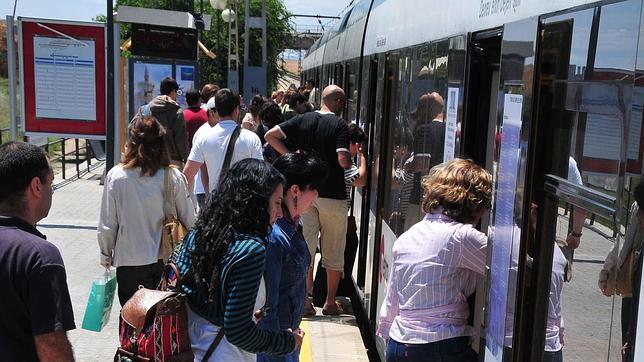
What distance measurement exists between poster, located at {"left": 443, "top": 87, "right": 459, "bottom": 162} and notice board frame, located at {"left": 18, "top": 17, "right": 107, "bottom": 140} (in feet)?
26.4

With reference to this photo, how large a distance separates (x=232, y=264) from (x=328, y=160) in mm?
3908

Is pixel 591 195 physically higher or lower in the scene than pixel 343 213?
higher

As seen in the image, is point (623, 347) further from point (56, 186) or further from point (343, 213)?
point (56, 186)

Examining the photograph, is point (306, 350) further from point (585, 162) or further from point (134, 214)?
point (585, 162)

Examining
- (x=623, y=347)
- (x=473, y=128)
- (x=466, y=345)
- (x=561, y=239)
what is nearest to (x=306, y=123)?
(x=473, y=128)

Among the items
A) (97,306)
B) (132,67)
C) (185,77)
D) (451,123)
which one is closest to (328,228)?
(97,306)

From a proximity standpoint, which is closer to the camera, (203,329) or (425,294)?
(203,329)

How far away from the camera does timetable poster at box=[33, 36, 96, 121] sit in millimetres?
10859

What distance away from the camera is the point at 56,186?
14.9 meters

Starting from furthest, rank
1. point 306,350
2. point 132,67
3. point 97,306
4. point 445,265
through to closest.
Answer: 1. point 132,67
2. point 306,350
3. point 97,306
4. point 445,265

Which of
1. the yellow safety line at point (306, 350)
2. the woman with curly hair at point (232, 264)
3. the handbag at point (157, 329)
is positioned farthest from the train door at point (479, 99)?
the yellow safety line at point (306, 350)

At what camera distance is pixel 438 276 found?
3.37 metres

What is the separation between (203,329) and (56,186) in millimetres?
12541

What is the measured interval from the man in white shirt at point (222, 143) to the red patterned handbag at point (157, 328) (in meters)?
4.09
